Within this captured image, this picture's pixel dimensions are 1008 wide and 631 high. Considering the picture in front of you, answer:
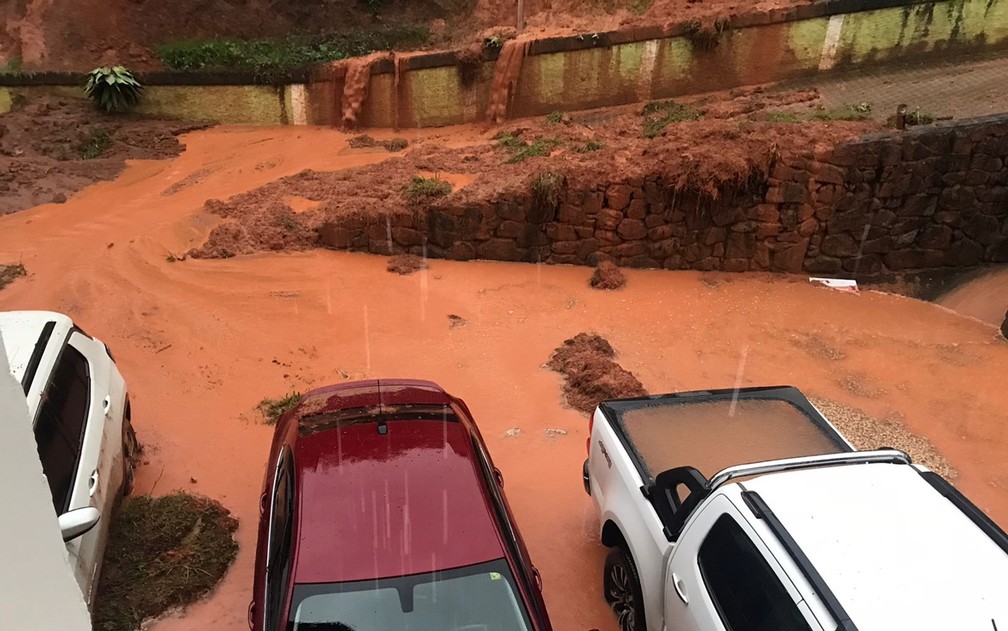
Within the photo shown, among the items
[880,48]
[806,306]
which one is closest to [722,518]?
[806,306]

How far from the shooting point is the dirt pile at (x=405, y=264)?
9.68 meters

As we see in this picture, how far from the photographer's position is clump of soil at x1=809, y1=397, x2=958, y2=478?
6.27 meters

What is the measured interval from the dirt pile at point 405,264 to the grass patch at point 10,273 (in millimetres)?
5048

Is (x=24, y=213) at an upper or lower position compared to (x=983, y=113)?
lower

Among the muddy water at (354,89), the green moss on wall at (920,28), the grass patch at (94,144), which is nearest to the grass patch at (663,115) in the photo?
the green moss on wall at (920,28)

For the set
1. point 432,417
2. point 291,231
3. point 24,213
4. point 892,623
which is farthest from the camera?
point 24,213

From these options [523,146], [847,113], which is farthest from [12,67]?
[847,113]

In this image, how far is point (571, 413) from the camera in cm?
682

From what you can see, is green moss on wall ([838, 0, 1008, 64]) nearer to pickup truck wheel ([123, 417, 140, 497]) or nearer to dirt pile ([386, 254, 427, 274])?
dirt pile ([386, 254, 427, 274])

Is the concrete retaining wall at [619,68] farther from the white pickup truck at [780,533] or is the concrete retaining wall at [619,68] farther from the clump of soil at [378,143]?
the white pickup truck at [780,533]

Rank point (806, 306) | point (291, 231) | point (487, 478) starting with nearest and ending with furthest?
1. point (487, 478)
2. point (806, 306)
3. point (291, 231)

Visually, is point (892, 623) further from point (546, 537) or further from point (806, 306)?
point (806, 306)

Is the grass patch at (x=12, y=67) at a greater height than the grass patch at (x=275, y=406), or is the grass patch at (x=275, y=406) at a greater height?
the grass patch at (x=12, y=67)

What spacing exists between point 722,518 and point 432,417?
1923mm
